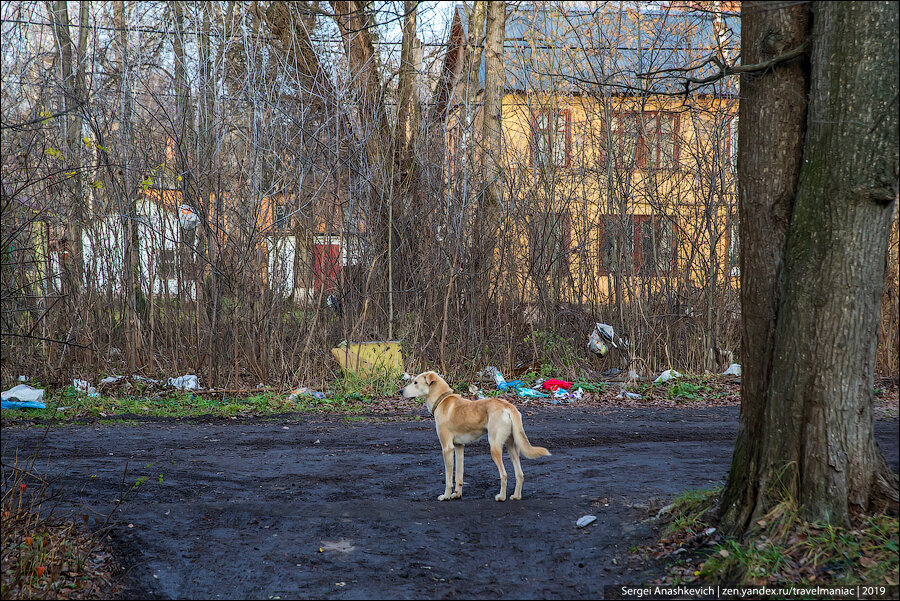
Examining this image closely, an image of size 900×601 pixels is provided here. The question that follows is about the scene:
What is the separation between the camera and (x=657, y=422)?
34.9ft

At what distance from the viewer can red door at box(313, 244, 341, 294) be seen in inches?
521

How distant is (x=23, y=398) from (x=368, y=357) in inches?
215

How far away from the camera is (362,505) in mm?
6391

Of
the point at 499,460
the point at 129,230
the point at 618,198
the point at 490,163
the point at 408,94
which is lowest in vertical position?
the point at 499,460

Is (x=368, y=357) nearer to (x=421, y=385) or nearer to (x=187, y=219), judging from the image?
(x=187, y=219)

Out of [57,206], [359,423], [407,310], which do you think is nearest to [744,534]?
[359,423]

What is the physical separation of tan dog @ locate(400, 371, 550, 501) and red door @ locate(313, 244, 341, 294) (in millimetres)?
6568

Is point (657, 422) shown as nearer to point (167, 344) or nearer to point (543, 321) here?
point (543, 321)

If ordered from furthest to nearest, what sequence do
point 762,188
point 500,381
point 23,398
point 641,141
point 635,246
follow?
point 641,141, point 635,246, point 500,381, point 23,398, point 762,188

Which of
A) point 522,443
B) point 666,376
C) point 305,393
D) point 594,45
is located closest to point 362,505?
point 522,443

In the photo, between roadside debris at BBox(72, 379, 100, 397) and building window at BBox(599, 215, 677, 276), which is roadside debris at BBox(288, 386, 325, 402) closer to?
roadside debris at BBox(72, 379, 100, 397)

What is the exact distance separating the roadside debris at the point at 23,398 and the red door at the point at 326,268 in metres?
4.76

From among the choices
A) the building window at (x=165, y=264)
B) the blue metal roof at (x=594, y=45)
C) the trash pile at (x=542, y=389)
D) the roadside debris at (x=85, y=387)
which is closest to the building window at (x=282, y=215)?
the building window at (x=165, y=264)

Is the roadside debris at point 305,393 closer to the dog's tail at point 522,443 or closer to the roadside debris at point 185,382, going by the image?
the roadside debris at point 185,382
